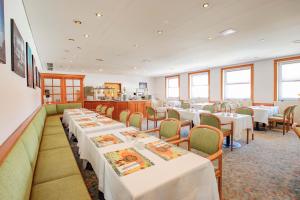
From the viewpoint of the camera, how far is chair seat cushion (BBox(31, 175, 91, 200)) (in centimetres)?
115

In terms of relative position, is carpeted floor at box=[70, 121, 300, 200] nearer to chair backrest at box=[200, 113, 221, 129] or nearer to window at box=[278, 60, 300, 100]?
chair backrest at box=[200, 113, 221, 129]

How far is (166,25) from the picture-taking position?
3.06 meters

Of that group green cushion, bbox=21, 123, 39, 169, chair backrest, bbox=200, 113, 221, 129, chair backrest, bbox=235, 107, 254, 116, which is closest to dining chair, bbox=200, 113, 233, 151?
chair backrest, bbox=200, 113, 221, 129

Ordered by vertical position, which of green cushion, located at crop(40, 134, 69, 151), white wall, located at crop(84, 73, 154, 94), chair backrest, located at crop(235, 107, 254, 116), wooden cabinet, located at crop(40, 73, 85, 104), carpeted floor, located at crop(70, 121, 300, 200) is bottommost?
carpeted floor, located at crop(70, 121, 300, 200)

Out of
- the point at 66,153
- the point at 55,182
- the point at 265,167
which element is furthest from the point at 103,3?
the point at 265,167

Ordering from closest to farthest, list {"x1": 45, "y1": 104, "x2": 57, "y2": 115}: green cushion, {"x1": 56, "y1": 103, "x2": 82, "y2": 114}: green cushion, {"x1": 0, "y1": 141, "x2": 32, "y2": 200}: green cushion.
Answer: {"x1": 0, "y1": 141, "x2": 32, "y2": 200}: green cushion, {"x1": 45, "y1": 104, "x2": 57, "y2": 115}: green cushion, {"x1": 56, "y1": 103, "x2": 82, "y2": 114}: green cushion

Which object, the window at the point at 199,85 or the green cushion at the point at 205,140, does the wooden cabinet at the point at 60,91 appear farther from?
the window at the point at 199,85

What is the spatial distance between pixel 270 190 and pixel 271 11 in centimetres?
273

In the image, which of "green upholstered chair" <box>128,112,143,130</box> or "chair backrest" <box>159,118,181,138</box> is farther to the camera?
"green upholstered chair" <box>128,112,143,130</box>

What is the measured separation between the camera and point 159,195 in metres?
0.90

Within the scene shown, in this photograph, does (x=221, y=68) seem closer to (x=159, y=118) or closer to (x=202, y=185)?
(x=159, y=118)

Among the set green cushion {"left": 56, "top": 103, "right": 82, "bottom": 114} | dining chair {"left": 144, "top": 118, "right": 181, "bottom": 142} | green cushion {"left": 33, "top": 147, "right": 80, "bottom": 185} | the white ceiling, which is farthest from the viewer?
green cushion {"left": 56, "top": 103, "right": 82, "bottom": 114}

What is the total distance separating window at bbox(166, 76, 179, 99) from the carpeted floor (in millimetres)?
6915

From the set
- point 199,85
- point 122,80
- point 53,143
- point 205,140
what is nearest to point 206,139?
point 205,140
